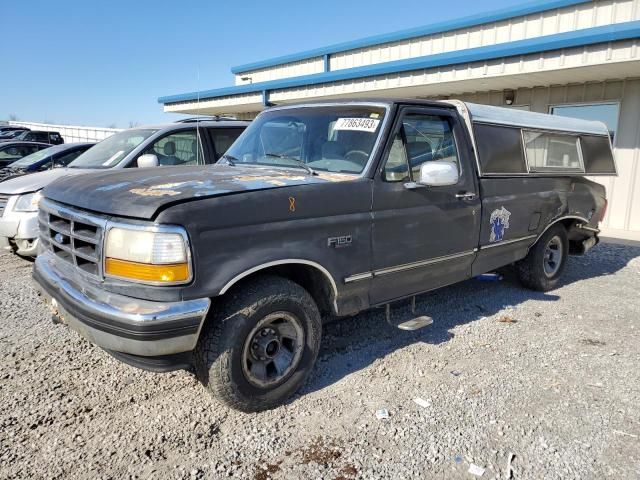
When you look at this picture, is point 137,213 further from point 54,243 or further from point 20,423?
point 20,423

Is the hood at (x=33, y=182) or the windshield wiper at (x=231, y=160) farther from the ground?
the windshield wiper at (x=231, y=160)

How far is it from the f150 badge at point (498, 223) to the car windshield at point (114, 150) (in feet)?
15.2

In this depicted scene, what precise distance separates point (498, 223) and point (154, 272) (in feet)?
11.4

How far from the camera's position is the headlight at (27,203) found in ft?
19.1

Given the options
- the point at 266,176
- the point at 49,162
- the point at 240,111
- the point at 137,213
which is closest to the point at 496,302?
the point at 266,176

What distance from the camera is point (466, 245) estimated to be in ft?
14.5

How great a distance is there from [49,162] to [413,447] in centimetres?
846

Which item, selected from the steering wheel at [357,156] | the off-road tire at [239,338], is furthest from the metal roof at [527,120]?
the off-road tire at [239,338]

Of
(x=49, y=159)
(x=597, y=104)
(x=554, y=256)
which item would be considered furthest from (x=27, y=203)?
(x=597, y=104)

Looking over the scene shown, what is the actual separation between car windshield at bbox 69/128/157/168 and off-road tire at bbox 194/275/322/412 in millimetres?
4236

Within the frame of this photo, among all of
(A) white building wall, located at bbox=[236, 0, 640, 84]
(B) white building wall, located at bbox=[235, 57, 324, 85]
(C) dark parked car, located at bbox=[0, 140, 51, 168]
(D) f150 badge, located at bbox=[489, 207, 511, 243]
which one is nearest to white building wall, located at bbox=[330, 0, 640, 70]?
(A) white building wall, located at bbox=[236, 0, 640, 84]

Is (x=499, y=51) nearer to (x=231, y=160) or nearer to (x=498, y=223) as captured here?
(x=498, y=223)

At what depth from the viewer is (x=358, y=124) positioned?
3.84 meters

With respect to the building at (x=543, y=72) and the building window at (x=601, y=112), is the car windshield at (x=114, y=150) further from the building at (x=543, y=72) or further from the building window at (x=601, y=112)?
the building window at (x=601, y=112)
